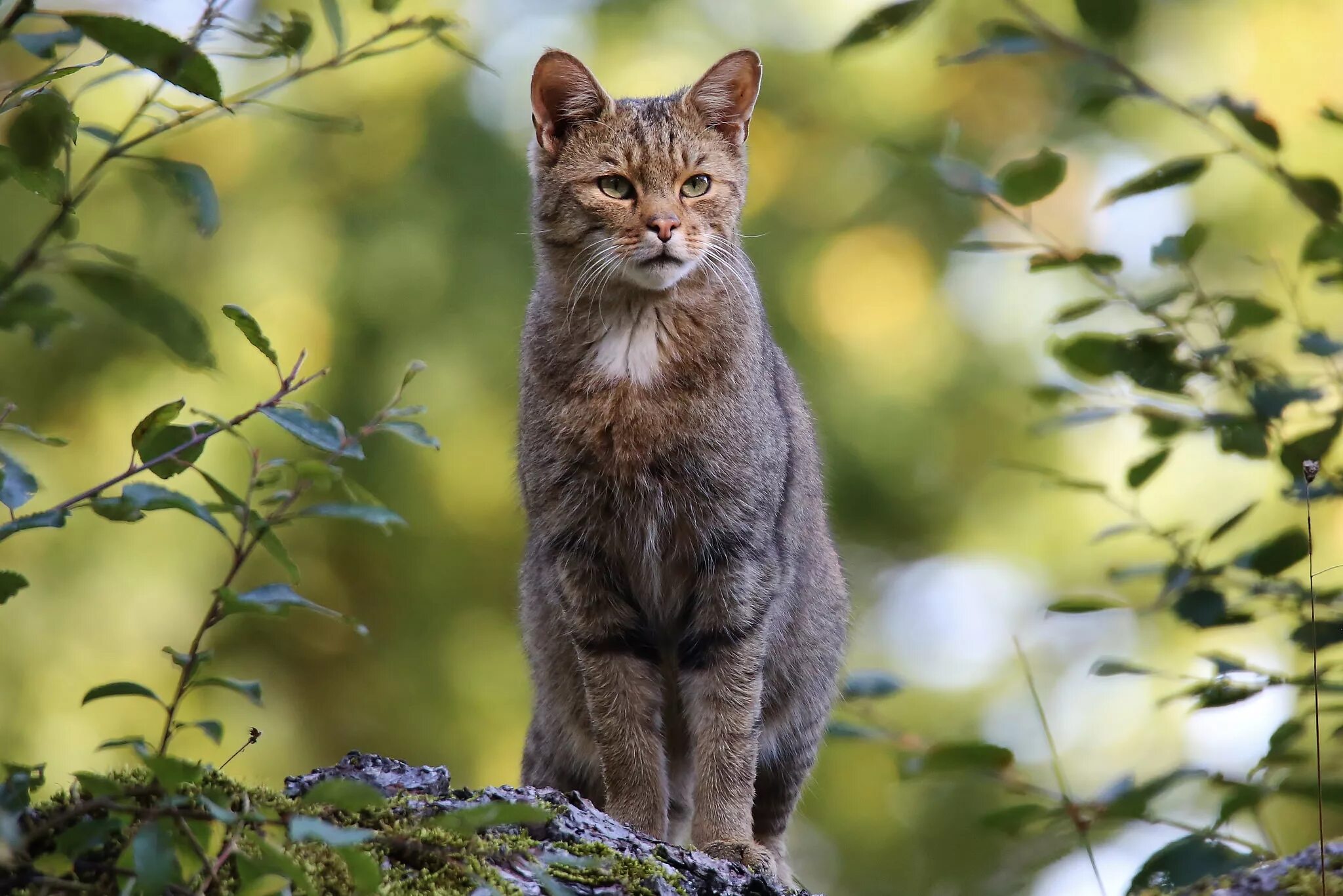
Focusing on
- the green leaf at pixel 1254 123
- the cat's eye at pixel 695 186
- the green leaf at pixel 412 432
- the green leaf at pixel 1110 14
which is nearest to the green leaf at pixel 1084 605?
the green leaf at pixel 1254 123

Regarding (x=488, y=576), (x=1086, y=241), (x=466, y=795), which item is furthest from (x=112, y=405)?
(x=1086, y=241)

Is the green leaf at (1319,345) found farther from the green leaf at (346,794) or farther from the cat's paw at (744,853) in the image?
the cat's paw at (744,853)

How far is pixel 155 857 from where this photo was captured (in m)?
1.37

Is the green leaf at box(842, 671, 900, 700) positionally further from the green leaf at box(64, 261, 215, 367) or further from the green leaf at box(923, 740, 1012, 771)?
the green leaf at box(64, 261, 215, 367)

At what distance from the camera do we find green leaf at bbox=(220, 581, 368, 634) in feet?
5.04

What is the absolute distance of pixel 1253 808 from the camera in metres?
1.70

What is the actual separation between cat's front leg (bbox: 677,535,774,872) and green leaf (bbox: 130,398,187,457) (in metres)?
2.05

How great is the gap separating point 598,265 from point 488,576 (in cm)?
273

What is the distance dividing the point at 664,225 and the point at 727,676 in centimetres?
128

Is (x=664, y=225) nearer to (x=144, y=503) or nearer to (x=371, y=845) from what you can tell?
(x=371, y=845)

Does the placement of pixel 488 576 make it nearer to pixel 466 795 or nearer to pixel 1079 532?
pixel 1079 532

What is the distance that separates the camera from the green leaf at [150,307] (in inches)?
53.2

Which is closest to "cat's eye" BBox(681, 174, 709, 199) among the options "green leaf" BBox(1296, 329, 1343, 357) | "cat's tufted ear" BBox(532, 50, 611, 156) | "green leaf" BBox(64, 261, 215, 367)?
"cat's tufted ear" BBox(532, 50, 611, 156)

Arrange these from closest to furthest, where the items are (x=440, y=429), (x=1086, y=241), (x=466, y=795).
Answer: (x=466, y=795) < (x=1086, y=241) < (x=440, y=429)
